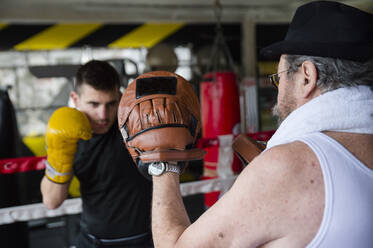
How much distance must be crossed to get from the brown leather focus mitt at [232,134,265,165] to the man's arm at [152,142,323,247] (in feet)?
0.73

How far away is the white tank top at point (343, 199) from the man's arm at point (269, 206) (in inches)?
0.6

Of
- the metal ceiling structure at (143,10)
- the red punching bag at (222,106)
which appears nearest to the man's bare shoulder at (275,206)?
the red punching bag at (222,106)

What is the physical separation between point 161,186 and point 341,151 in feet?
1.32

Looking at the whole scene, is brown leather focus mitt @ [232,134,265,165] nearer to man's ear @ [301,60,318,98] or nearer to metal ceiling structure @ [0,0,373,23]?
man's ear @ [301,60,318,98]

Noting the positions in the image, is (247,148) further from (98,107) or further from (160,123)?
(98,107)

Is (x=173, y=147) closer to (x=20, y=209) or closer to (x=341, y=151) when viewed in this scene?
(x=341, y=151)

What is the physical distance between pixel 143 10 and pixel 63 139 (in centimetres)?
428

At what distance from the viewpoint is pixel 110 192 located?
163 centimetres

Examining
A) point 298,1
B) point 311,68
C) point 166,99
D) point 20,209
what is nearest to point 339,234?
point 311,68

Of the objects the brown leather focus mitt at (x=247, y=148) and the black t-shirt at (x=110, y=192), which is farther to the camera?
the black t-shirt at (x=110, y=192)

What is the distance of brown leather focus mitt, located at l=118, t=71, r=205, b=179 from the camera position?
2.82ft

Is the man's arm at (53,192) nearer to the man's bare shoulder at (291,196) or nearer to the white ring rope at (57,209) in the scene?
the white ring rope at (57,209)

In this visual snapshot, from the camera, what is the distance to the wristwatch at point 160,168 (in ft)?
2.78

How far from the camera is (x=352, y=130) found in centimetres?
73
